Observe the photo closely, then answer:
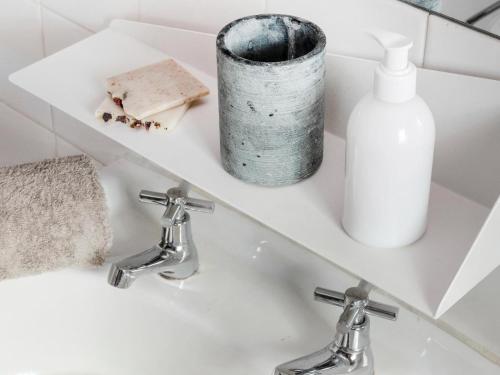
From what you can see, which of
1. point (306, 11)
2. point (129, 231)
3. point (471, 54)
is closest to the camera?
point (471, 54)

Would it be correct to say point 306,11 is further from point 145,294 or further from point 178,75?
point 145,294

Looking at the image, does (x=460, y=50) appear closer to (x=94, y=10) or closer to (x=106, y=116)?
(x=106, y=116)

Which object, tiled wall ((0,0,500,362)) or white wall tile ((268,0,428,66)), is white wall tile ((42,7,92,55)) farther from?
white wall tile ((268,0,428,66))

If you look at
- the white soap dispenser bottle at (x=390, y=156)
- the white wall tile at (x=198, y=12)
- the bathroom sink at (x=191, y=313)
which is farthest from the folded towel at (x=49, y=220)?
the white soap dispenser bottle at (x=390, y=156)

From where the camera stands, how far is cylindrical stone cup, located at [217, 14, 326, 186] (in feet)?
2.07

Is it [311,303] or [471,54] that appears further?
[311,303]

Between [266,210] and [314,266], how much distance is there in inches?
6.1

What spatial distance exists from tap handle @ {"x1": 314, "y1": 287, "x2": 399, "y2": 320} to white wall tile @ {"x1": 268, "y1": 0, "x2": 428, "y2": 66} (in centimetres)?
20

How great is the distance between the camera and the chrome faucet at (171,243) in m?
0.81

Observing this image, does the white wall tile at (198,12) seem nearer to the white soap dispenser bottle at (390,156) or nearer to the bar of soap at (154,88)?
the bar of soap at (154,88)

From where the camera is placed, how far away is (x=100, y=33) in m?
0.92

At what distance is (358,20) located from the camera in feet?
2.36

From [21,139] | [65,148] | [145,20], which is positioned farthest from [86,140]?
[145,20]

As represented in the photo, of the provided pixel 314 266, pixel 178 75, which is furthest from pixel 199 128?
pixel 314 266
